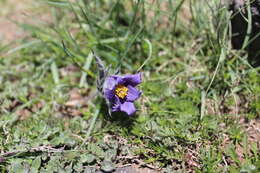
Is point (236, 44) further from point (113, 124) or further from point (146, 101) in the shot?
point (113, 124)

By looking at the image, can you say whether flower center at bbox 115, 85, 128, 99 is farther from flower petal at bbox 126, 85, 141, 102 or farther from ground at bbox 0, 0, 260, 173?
ground at bbox 0, 0, 260, 173

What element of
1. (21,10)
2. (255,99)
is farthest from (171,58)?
(21,10)

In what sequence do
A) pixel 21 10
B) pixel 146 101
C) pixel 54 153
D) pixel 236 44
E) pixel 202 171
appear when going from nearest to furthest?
pixel 202 171 → pixel 54 153 → pixel 146 101 → pixel 236 44 → pixel 21 10

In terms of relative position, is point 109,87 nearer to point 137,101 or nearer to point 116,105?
point 116,105

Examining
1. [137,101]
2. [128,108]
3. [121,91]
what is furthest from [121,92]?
[137,101]

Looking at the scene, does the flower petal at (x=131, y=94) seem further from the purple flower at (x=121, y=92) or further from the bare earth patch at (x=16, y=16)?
the bare earth patch at (x=16, y=16)

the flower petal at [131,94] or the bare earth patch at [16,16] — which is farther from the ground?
the bare earth patch at [16,16]

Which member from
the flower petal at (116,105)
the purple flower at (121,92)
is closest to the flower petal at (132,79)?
the purple flower at (121,92)
